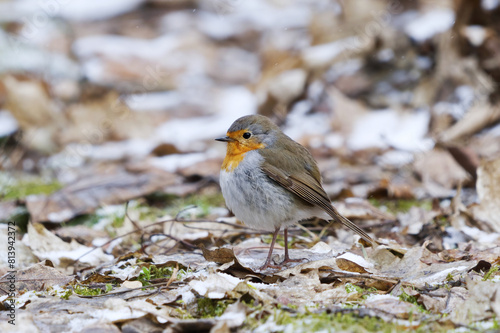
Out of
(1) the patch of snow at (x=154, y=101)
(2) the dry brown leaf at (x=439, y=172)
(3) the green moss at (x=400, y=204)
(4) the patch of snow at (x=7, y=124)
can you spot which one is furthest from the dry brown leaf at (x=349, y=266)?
(1) the patch of snow at (x=154, y=101)

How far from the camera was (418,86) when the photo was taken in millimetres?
7570

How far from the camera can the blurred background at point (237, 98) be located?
5.66 meters

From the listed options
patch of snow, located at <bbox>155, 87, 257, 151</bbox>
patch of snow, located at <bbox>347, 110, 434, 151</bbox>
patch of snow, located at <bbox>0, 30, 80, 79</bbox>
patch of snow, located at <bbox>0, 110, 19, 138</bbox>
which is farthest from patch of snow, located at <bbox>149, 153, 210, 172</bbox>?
patch of snow, located at <bbox>0, 30, 80, 79</bbox>

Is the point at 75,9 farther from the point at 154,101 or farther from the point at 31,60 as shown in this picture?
the point at 154,101

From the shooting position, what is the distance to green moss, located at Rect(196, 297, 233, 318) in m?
2.58

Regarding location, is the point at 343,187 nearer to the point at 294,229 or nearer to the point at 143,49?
the point at 294,229

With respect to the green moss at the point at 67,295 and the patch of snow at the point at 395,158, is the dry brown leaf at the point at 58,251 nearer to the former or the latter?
the green moss at the point at 67,295

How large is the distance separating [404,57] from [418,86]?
1.87 ft

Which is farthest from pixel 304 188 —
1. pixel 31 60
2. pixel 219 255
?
pixel 31 60

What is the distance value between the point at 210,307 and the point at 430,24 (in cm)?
664

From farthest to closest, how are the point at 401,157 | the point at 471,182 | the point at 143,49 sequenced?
the point at 143,49 < the point at 401,157 < the point at 471,182

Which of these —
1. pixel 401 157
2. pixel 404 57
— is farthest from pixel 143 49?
pixel 401 157

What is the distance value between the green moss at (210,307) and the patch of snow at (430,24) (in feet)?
20.3

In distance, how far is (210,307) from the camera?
8.67 feet
